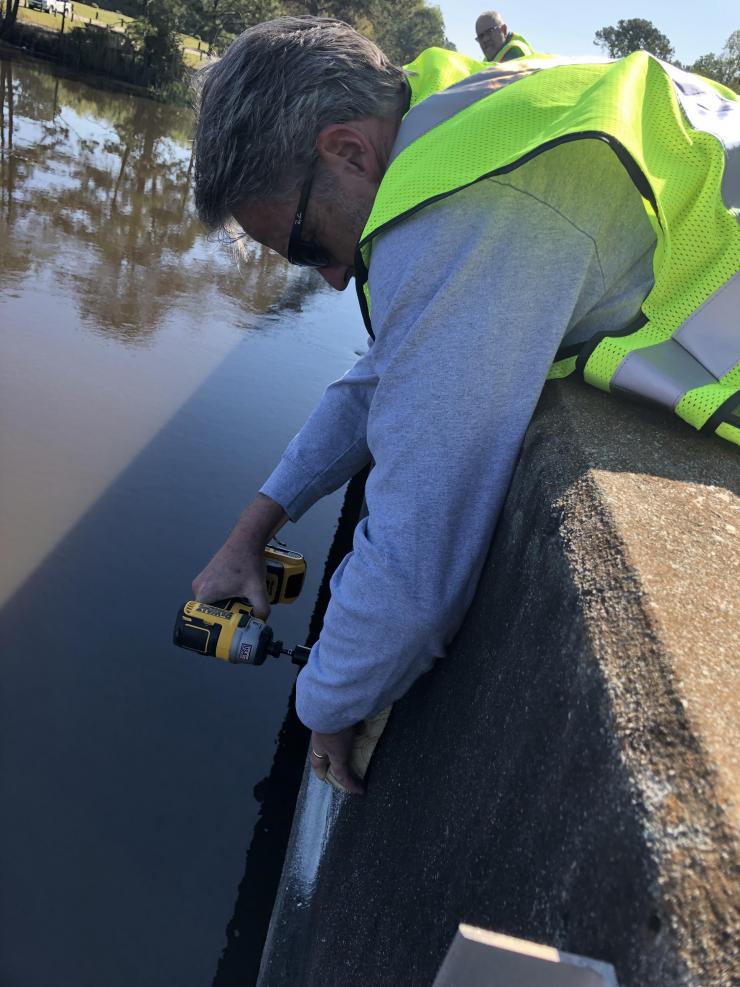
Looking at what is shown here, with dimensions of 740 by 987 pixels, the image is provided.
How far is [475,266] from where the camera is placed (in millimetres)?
1365

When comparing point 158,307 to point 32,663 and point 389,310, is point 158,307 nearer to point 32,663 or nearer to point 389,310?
point 32,663

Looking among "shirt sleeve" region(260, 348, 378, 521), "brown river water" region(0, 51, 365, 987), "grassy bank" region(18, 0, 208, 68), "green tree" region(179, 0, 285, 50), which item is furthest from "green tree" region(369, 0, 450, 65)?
"shirt sleeve" region(260, 348, 378, 521)

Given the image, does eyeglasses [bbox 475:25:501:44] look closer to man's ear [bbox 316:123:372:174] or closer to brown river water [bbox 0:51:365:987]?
brown river water [bbox 0:51:365:987]

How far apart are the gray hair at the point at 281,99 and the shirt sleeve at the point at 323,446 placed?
0.80 metres

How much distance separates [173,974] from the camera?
2604 millimetres

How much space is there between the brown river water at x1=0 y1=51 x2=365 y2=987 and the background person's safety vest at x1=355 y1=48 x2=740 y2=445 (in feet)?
7.69

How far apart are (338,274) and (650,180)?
92 centimetres

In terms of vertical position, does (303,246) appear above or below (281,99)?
below

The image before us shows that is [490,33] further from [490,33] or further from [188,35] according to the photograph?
[188,35]

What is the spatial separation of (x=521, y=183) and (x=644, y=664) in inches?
34.7

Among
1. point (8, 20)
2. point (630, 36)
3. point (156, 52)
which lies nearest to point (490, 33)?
point (156, 52)

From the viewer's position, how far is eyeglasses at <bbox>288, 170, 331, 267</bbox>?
1826 millimetres

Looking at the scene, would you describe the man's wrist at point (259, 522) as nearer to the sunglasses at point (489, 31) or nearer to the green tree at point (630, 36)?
the sunglasses at point (489, 31)

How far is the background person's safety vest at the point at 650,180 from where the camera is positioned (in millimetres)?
1390
